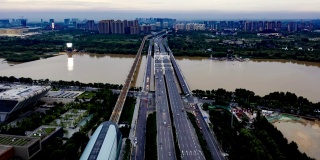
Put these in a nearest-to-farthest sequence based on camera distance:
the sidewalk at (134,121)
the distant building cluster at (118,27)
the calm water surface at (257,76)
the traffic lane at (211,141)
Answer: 1. the traffic lane at (211,141)
2. the sidewalk at (134,121)
3. the calm water surface at (257,76)
4. the distant building cluster at (118,27)

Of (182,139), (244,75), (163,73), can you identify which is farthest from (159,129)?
(244,75)

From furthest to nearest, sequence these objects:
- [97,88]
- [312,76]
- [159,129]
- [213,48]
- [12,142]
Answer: [213,48]
[312,76]
[97,88]
[159,129]
[12,142]

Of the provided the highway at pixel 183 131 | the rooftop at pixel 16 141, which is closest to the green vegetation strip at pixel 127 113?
the highway at pixel 183 131

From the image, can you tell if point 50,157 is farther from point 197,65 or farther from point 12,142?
point 197,65

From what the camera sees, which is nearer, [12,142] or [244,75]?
[12,142]

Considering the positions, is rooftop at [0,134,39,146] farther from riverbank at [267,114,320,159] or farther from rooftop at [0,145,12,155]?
riverbank at [267,114,320,159]

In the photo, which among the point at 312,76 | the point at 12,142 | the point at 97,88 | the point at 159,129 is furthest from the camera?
the point at 312,76

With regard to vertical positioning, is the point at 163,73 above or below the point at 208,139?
above

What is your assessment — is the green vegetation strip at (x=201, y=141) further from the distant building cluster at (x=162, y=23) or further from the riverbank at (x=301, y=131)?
the distant building cluster at (x=162, y=23)

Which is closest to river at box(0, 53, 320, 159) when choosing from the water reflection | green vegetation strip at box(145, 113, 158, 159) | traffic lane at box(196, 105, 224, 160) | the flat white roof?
the water reflection
